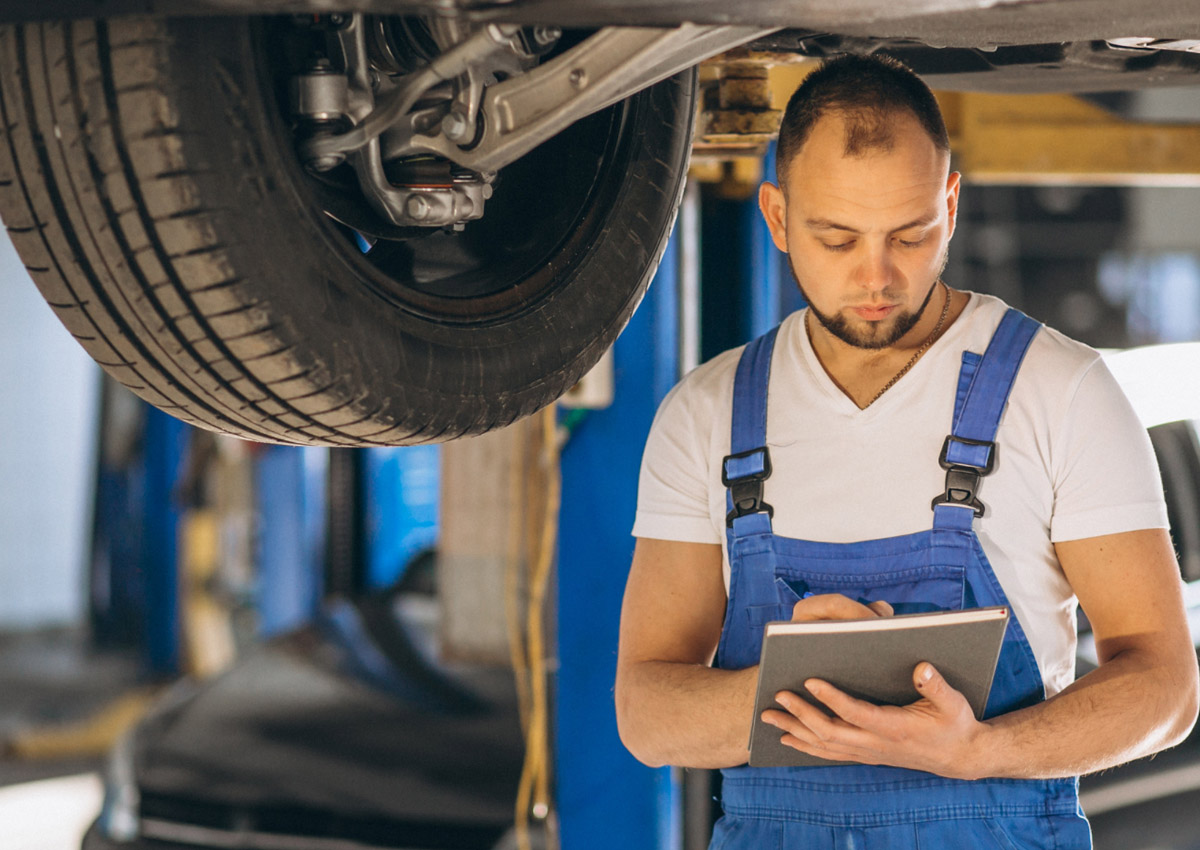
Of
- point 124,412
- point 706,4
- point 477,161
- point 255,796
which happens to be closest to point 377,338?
point 477,161

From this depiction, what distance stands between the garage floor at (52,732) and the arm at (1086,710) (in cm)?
285

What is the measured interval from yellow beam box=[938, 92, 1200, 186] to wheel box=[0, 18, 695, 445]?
1.47 m

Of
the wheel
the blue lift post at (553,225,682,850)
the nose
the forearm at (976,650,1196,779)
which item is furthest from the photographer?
the blue lift post at (553,225,682,850)

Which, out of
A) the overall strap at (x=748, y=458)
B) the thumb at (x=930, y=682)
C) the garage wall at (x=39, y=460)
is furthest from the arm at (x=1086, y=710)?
the garage wall at (x=39, y=460)

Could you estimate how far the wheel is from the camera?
0.91 metres

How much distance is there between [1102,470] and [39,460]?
6.30 meters

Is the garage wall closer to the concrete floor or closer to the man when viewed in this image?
the concrete floor

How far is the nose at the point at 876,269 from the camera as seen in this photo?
1236 mm

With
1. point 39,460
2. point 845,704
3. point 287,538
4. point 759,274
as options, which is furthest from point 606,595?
point 39,460

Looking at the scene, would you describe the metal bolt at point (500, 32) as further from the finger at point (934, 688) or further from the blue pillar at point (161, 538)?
the blue pillar at point (161, 538)

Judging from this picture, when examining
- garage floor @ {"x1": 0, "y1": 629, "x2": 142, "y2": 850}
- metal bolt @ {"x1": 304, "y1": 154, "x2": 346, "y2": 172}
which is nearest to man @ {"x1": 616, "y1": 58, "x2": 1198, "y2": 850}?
metal bolt @ {"x1": 304, "y1": 154, "x2": 346, "y2": 172}

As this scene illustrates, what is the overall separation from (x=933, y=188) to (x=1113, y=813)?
51.9 inches

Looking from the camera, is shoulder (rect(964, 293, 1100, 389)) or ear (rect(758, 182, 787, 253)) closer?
shoulder (rect(964, 293, 1100, 389))

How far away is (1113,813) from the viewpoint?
2.07 m
